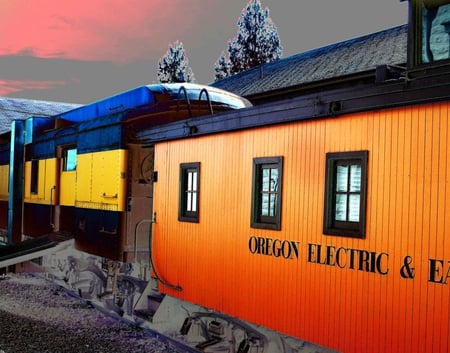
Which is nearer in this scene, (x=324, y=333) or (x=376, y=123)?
(x=376, y=123)

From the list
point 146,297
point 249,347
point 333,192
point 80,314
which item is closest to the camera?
point 333,192

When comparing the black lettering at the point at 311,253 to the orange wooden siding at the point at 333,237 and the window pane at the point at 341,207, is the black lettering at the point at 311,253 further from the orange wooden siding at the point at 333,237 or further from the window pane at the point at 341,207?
the window pane at the point at 341,207

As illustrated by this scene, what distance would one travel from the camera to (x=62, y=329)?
11.7 m

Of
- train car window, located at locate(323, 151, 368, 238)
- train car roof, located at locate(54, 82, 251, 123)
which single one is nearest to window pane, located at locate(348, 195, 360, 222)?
train car window, located at locate(323, 151, 368, 238)

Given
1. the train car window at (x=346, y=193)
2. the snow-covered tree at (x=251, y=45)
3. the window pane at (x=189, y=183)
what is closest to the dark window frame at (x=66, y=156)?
the window pane at (x=189, y=183)

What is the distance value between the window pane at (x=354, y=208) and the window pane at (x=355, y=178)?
93 mm

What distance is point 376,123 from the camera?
5812mm

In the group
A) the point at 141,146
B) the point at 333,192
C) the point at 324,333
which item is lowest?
the point at 324,333

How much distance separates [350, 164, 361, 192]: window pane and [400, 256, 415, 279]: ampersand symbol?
3.29 ft

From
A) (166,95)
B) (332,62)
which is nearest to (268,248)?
(166,95)

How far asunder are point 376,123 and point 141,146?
6.65 m

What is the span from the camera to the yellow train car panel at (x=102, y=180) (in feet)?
36.9

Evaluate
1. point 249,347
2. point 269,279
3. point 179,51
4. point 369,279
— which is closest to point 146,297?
point 249,347

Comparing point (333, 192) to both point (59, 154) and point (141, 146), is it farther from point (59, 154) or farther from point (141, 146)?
point (59, 154)
